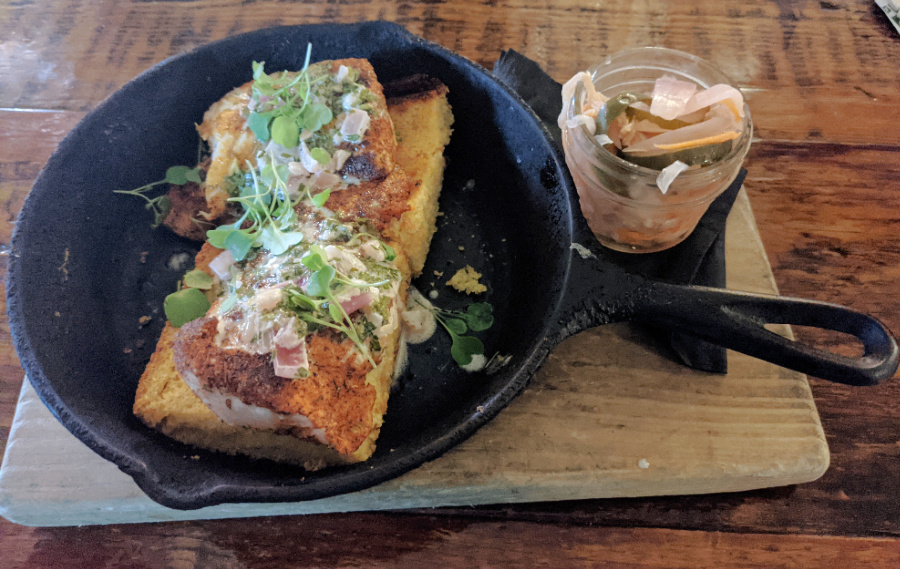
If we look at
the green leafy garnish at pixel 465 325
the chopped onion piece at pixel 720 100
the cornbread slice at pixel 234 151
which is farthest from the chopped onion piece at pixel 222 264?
the chopped onion piece at pixel 720 100

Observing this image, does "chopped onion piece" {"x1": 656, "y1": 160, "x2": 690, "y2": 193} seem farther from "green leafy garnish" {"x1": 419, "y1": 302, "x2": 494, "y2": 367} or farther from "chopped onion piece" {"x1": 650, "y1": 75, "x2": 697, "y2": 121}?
"green leafy garnish" {"x1": 419, "y1": 302, "x2": 494, "y2": 367}

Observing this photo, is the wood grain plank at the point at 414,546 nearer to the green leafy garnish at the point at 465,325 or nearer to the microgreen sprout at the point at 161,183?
the green leafy garnish at the point at 465,325

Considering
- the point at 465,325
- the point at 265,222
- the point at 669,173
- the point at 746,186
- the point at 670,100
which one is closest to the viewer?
the point at 669,173

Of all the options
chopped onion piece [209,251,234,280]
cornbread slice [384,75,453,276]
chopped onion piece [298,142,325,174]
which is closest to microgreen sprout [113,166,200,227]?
chopped onion piece [209,251,234,280]

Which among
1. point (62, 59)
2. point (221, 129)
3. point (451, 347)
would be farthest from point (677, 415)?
point (62, 59)

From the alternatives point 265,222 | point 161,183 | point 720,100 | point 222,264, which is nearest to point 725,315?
point 720,100

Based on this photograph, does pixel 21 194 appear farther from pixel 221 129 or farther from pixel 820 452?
pixel 820 452

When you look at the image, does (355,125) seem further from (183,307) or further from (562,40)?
(562,40)
